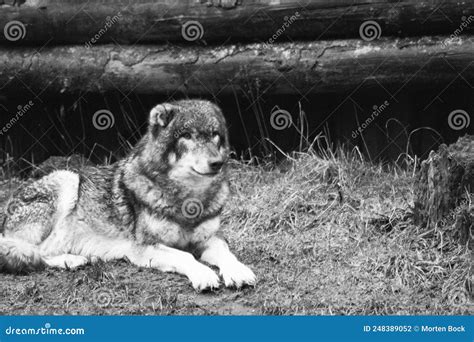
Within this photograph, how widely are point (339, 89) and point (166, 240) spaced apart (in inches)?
116

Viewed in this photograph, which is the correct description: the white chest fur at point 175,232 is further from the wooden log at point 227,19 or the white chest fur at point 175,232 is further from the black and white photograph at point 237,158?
the wooden log at point 227,19

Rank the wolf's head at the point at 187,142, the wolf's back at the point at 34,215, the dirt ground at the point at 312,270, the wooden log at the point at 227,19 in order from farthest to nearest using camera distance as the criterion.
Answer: the wooden log at the point at 227,19, the wolf's back at the point at 34,215, the wolf's head at the point at 187,142, the dirt ground at the point at 312,270

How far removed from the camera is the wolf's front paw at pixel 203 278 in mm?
6500

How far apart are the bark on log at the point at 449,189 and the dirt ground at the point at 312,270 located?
0.34 feet

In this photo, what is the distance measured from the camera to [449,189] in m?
7.04

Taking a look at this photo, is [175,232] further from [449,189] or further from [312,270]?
[449,189]

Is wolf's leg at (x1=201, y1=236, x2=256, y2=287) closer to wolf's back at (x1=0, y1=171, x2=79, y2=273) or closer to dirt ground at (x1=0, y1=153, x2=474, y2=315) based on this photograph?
dirt ground at (x1=0, y1=153, x2=474, y2=315)

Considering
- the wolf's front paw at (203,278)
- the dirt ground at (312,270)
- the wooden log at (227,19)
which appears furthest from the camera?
the wooden log at (227,19)

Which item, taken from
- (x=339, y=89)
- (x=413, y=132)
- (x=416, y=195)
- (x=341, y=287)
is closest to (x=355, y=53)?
(x=339, y=89)

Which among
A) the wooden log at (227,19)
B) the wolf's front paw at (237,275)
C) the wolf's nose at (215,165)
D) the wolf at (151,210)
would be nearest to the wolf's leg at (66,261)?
the wolf at (151,210)

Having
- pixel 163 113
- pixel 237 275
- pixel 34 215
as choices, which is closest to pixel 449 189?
pixel 237 275

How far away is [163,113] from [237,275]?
4.91ft

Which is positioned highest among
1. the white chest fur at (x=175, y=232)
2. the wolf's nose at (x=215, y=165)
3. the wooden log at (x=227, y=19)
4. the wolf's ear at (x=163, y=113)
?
the wooden log at (x=227, y=19)

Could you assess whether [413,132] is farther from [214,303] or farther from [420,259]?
[214,303]
